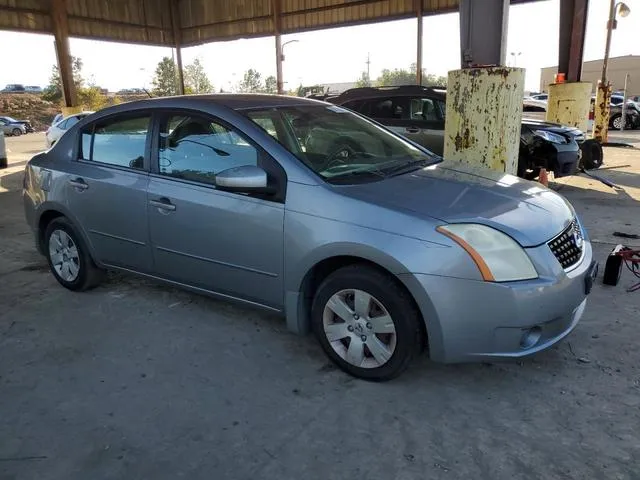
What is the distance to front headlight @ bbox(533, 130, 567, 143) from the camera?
846 centimetres

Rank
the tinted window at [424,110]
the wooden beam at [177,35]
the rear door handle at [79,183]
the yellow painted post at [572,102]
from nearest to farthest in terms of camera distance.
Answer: the rear door handle at [79,183] < the tinted window at [424,110] < the yellow painted post at [572,102] < the wooden beam at [177,35]

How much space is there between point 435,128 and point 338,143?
536cm

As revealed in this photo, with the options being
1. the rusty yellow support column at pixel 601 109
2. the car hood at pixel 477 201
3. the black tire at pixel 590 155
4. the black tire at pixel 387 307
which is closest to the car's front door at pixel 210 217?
the black tire at pixel 387 307

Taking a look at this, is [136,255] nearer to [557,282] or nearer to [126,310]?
[126,310]

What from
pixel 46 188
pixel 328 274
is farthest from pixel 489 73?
pixel 46 188

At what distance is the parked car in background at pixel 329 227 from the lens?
8.96 feet

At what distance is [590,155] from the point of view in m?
9.45

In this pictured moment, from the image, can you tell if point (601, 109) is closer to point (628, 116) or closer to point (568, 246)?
point (628, 116)

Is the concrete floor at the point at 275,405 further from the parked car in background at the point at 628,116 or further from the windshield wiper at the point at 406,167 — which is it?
the parked car in background at the point at 628,116

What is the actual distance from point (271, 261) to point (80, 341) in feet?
5.01

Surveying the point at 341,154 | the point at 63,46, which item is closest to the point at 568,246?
the point at 341,154

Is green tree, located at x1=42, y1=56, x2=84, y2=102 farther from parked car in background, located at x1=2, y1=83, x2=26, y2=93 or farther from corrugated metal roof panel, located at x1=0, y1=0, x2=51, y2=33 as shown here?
corrugated metal roof panel, located at x1=0, y1=0, x2=51, y2=33

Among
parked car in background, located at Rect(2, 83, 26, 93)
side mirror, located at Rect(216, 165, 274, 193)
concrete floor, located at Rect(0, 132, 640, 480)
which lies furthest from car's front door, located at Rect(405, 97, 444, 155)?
parked car in background, located at Rect(2, 83, 26, 93)

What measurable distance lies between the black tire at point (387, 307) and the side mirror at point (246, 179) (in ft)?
2.17
